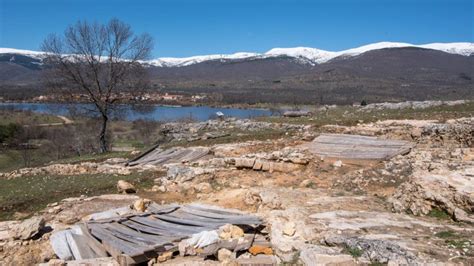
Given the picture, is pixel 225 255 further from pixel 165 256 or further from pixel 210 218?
pixel 210 218

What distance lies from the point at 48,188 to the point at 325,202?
9.16m

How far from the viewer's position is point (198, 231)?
8438 mm

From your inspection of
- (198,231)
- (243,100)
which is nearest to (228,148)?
(198,231)

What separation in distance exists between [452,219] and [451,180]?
130 centimetres

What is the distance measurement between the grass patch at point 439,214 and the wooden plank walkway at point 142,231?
3986 millimetres

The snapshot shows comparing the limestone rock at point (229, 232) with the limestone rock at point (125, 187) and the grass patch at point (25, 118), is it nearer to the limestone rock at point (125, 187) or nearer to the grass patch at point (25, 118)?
the limestone rock at point (125, 187)

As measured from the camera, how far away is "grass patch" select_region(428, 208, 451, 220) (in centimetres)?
889

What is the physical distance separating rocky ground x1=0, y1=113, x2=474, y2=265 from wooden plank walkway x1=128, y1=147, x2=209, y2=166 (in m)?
0.56

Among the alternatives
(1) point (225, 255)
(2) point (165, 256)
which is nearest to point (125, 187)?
(2) point (165, 256)

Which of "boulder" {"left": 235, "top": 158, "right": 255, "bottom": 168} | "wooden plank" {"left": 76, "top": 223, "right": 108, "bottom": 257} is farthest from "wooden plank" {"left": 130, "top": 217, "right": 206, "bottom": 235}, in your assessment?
"boulder" {"left": 235, "top": 158, "right": 255, "bottom": 168}

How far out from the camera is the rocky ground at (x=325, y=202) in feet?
23.4

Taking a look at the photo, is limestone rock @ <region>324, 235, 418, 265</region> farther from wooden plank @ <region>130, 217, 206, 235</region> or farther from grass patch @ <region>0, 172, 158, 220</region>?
grass patch @ <region>0, 172, 158, 220</region>

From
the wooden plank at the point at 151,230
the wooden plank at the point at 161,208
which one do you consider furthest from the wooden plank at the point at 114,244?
the wooden plank at the point at 161,208

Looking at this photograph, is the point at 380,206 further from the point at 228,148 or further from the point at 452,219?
the point at 228,148
